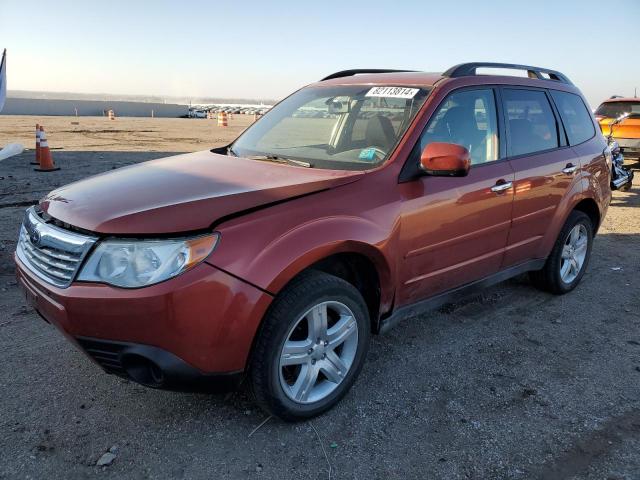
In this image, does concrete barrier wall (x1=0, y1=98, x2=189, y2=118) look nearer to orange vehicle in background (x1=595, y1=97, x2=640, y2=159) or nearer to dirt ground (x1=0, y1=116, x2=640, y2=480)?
orange vehicle in background (x1=595, y1=97, x2=640, y2=159)

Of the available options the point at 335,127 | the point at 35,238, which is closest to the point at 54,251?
the point at 35,238

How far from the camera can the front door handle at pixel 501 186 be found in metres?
3.49

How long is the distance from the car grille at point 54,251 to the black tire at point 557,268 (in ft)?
12.4

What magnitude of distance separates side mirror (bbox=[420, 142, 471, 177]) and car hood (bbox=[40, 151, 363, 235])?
414 mm

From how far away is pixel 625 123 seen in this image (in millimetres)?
11664

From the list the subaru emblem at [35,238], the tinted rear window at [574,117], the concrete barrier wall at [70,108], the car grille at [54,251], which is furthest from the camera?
the concrete barrier wall at [70,108]

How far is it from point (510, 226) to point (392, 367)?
4.50 feet

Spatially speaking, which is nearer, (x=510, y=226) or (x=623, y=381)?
(x=623, y=381)

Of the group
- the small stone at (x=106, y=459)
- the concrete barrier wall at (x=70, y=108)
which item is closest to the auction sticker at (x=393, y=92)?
the small stone at (x=106, y=459)

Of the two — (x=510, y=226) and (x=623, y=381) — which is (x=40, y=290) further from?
(x=623, y=381)

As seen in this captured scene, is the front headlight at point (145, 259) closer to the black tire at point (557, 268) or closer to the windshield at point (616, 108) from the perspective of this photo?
the black tire at point (557, 268)

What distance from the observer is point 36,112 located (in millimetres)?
41438

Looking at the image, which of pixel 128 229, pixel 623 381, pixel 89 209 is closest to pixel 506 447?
pixel 623 381

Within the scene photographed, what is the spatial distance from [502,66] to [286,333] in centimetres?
284
